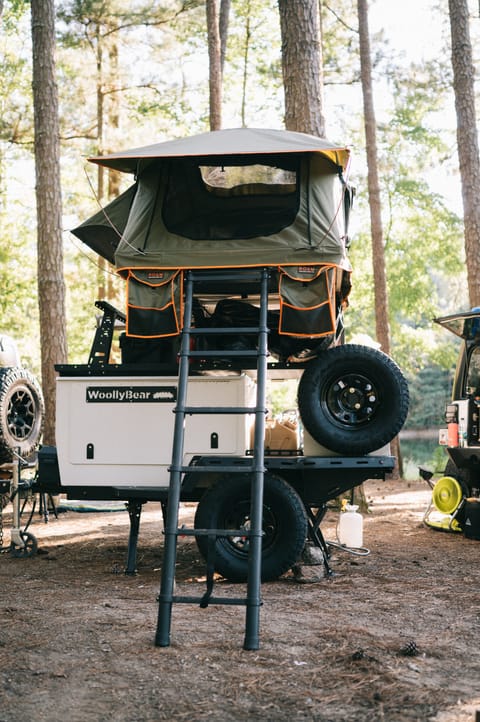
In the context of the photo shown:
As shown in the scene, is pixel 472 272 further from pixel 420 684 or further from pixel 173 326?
pixel 420 684

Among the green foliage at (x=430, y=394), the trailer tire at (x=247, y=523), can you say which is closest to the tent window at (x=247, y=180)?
the trailer tire at (x=247, y=523)

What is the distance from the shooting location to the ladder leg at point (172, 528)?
15.0 feet

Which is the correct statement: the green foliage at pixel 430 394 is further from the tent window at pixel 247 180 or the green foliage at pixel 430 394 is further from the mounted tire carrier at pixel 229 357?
the mounted tire carrier at pixel 229 357

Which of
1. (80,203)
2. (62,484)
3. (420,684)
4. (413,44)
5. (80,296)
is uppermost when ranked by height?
(413,44)

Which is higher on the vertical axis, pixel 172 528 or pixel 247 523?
pixel 172 528

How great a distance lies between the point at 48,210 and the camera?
39.8 feet

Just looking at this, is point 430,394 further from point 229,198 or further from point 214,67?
point 229,198

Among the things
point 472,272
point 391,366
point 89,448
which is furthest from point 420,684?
point 472,272

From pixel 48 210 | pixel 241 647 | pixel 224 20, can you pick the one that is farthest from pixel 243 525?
pixel 224 20

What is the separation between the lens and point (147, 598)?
575cm

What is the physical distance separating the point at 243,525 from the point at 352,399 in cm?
130

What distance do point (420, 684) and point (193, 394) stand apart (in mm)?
3295

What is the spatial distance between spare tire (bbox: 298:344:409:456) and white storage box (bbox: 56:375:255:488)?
0.57m

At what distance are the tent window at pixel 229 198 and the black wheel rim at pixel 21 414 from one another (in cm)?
313
